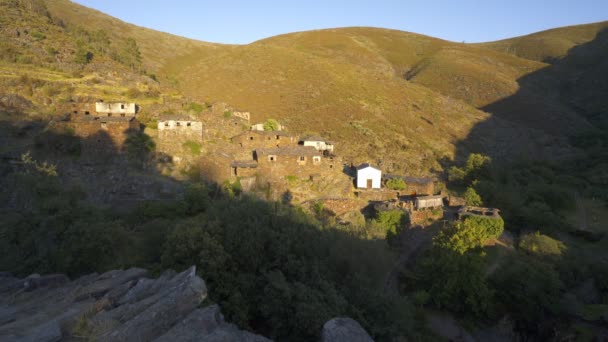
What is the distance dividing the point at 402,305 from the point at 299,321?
3856 mm

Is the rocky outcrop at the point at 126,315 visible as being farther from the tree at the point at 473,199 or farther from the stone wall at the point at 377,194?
the tree at the point at 473,199

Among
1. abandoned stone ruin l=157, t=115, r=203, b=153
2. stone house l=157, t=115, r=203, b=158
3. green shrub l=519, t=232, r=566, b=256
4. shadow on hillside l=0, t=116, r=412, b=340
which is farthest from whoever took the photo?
abandoned stone ruin l=157, t=115, r=203, b=153

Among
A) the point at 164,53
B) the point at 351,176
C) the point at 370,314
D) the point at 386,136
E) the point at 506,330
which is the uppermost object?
the point at 164,53

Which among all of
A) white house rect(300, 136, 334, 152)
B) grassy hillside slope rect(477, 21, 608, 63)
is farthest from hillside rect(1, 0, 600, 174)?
grassy hillside slope rect(477, 21, 608, 63)

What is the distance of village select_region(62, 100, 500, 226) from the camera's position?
2158 cm

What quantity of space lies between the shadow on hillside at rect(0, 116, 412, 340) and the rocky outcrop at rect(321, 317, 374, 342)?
190cm

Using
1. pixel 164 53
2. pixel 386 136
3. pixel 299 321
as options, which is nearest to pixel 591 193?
pixel 386 136

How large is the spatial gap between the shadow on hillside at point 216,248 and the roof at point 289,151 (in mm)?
6388

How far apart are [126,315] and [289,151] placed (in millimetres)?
19311

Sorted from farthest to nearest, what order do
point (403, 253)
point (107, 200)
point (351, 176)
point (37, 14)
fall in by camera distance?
point (37, 14) < point (351, 176) < point (403, 253) < point (107, 200)

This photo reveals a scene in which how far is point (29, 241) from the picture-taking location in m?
13.3

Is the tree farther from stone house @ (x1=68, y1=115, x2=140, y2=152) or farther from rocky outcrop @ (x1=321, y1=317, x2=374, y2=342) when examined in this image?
stone house @ (x1=68, y1=115, x2=140, y2=152)

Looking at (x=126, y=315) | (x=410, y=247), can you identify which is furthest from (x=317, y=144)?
(x=126, y=315)

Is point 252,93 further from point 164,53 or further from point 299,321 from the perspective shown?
point 299,321
